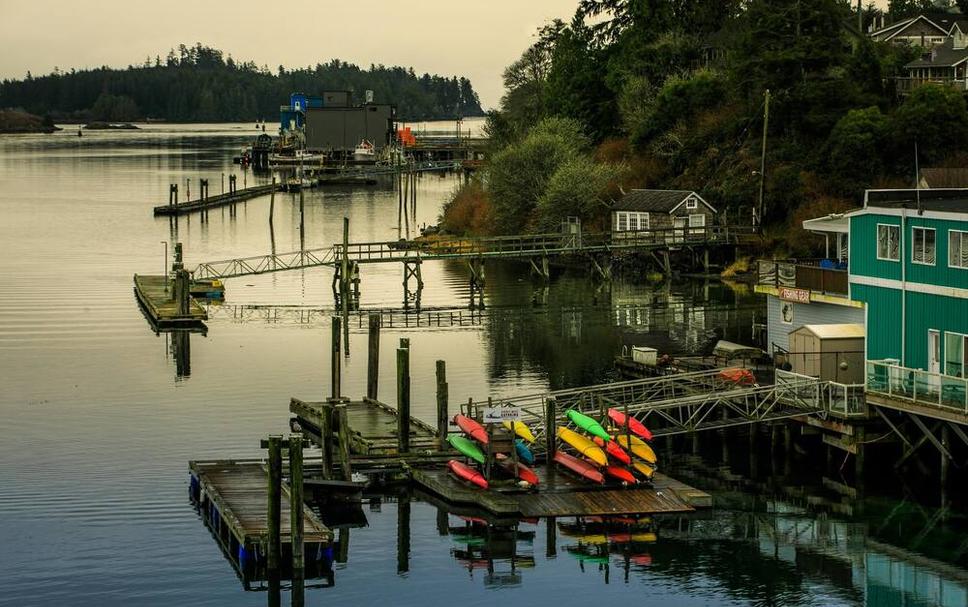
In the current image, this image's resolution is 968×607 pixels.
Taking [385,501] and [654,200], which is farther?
[654,200]

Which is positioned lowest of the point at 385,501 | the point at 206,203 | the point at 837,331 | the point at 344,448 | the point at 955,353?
the point at 385,501

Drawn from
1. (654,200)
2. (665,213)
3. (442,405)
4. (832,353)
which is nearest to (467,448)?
(442,405)

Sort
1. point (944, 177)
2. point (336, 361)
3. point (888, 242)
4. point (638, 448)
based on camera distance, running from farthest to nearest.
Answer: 1. point (944, 177)
2. point (336, 361)
3. point (888, 242)
4. point (638, 448)

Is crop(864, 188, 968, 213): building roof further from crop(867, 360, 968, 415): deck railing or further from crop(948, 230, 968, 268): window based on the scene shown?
crop(867, 360, 968, 415): deck railing

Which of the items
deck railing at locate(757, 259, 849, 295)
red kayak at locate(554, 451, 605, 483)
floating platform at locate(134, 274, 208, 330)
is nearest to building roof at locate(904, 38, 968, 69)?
floating platform at locate(134, 274, 208, 330)

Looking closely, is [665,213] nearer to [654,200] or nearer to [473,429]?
[654,200]

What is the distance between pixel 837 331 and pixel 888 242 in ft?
12.1

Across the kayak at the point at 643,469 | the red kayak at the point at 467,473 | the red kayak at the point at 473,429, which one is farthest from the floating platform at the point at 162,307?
the kayak at the point at 643,469

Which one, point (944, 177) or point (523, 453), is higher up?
point (944, 177)

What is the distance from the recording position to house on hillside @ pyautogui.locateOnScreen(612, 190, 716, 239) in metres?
107

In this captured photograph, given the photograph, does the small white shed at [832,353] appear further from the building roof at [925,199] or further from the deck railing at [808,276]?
the building roof at [925,199]

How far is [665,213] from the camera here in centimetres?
10819

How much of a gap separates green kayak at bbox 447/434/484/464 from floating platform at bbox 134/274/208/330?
37976 mm

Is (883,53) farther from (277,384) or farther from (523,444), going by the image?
(523,444)
